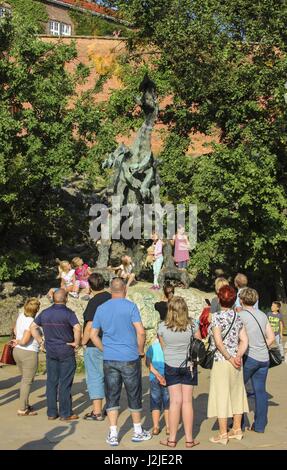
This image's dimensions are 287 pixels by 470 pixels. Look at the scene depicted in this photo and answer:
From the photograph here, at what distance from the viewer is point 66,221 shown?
885 inches

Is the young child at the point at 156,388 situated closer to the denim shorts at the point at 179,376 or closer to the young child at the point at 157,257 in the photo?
the denim shorts at the point at 179,376

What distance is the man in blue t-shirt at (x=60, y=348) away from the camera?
321 inches

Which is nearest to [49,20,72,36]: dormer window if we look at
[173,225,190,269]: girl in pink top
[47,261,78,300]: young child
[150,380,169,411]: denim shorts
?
[173,225,190,269]: girl in pink top

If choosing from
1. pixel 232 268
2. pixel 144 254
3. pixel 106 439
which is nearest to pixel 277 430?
pixel 106 439

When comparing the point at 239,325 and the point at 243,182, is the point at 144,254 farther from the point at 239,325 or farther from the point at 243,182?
the point at 239,325

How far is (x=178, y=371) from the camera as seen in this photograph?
7.02 m

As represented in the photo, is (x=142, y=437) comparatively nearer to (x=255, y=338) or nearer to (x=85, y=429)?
(x=85, y=429)

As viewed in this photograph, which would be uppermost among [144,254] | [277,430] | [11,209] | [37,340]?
[11,209]

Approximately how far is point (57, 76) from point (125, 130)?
3701 mm

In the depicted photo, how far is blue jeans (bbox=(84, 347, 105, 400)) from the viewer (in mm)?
8148

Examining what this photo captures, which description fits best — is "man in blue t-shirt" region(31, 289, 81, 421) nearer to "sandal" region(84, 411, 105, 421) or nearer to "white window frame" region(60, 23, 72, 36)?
"sandal" region(84, 411, 105, 421)

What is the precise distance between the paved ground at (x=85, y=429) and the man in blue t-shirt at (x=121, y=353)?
Answer: 13.9 inches

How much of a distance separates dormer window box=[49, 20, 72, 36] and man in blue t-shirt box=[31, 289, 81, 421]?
1475 inches

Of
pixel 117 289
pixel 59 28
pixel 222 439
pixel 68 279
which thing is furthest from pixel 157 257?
pixel 59 28
